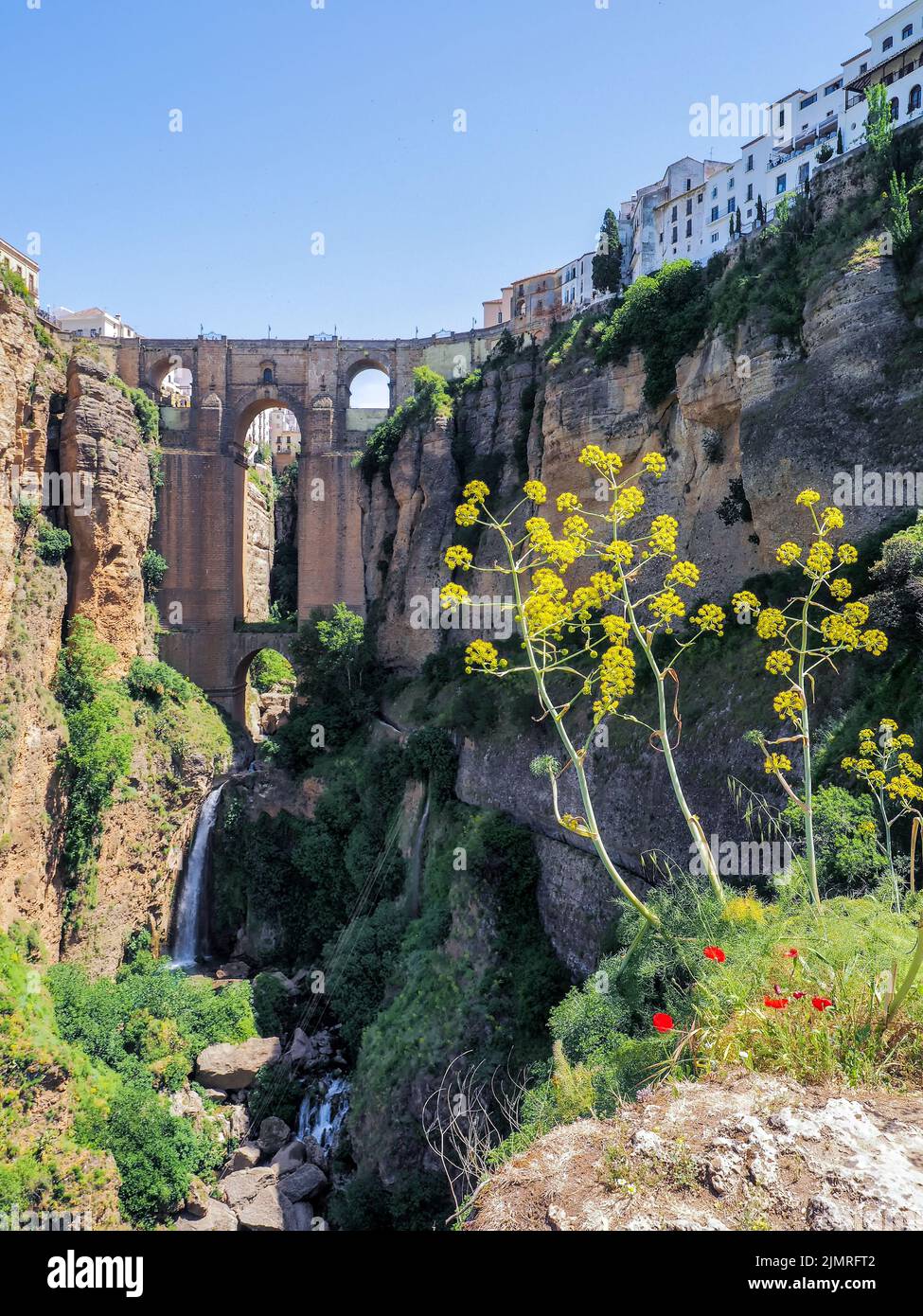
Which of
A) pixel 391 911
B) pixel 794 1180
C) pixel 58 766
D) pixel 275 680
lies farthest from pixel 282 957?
pixel 794 1180

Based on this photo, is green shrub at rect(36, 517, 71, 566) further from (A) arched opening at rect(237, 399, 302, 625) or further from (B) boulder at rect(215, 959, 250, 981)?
(B) boulder at rect(215, 959, 250, 981)

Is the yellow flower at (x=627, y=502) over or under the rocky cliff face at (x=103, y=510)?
under

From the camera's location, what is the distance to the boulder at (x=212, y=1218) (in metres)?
15.8

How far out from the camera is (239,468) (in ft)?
129

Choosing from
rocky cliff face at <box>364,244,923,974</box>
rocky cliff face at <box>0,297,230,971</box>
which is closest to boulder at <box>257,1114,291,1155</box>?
rocky cliff face at <box>0,297,230,971</box>

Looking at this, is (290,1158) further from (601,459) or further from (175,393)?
(175,393)

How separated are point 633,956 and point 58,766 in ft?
64.3

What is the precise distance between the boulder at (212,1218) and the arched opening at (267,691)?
80.4 ft

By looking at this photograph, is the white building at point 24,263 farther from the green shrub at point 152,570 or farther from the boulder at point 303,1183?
the boulder at point 303,1183

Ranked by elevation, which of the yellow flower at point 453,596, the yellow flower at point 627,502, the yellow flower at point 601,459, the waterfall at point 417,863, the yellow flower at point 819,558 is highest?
the yellow flower at point 601,459

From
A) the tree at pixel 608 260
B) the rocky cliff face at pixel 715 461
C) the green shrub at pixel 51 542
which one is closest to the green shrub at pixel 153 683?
the green shrub at pixel 51 542

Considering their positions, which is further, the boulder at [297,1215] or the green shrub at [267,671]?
the green shrub at [267,671]

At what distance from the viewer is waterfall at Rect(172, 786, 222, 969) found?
26422 millimetres

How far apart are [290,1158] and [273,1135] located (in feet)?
3.03
